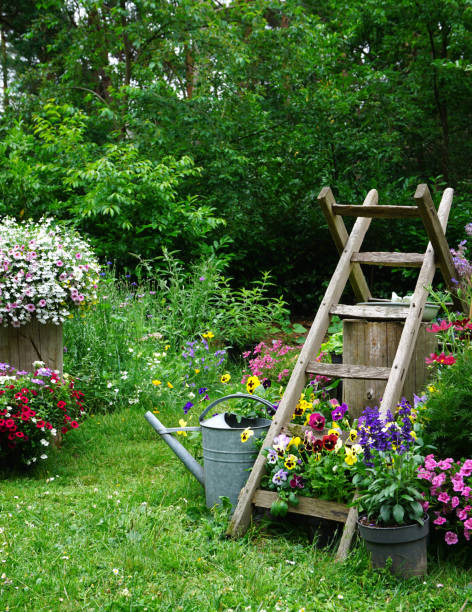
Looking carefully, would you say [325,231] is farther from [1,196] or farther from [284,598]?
[284,598]

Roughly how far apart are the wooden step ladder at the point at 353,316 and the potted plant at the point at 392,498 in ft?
0.49

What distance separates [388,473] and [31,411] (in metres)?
2.26

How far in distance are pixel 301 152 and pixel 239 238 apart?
5.22 ft

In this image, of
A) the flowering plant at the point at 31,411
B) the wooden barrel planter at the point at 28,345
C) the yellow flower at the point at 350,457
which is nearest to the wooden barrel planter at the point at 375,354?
the yellow flower at the point at 350,457

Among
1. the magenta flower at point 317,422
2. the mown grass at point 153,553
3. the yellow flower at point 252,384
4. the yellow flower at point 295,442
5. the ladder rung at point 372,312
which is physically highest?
the ladder rung at point 372,312

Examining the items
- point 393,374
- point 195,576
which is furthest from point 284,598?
point 393,374

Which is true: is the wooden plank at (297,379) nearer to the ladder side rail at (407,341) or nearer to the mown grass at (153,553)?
the mown grass at (153,553)

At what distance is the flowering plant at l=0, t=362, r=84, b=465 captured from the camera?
12.6ft

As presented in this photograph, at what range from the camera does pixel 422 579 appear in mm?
2596

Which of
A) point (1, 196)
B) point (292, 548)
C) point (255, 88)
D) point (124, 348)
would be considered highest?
point (255, 88)

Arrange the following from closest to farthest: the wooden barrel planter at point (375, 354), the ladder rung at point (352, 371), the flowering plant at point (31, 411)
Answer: the ladder rung at point (352, 371) < the wooden barrel planter at point (375, 354) < the flowering plant at point (31, 411)

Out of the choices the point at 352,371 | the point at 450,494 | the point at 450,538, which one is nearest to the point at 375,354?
the point at 352,371

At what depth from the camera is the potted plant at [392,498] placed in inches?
102

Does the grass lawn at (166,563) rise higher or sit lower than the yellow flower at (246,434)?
lower
